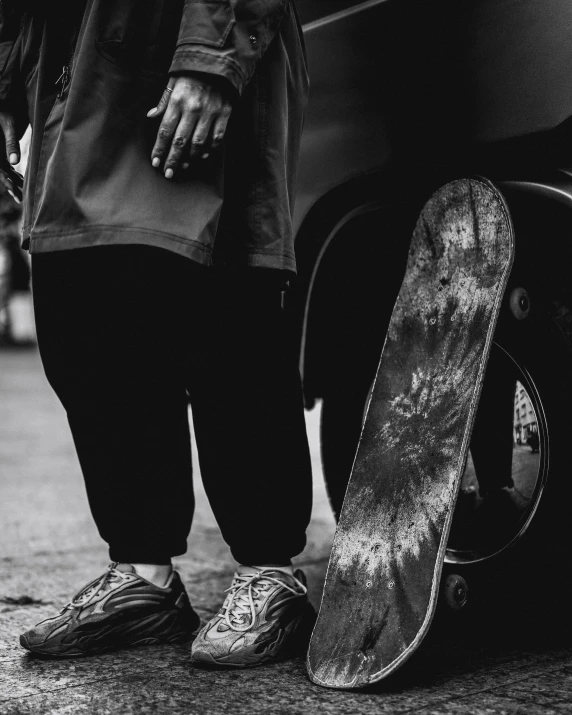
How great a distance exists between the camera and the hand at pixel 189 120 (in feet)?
5.26

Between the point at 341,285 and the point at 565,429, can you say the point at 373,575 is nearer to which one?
the point at 565,429

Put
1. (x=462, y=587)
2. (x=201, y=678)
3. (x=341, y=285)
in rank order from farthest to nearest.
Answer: (x=341, y=285) < (x=462, y=587) < (x=201, y=678)

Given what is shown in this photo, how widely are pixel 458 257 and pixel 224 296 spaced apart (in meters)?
0.47

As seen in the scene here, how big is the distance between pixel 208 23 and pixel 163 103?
0.53 feet

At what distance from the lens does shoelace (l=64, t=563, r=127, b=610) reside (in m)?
1.85

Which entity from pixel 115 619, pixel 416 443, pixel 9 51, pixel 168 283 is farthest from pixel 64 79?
pixel 115 619

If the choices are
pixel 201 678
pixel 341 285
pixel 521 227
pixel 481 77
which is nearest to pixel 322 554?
pixel 341 285

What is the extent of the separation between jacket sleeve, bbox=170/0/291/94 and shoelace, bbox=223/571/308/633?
938 millimetres

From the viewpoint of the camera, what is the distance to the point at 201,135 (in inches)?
64.1

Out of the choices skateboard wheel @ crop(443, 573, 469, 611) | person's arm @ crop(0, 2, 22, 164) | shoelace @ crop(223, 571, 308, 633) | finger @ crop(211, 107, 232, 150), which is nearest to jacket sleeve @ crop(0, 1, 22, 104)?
person's arm @ crop(0, 2, 22, 164)

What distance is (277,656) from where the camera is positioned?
172cm

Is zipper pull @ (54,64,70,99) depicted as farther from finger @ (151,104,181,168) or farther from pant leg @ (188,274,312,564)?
pant leg @ (188,274,312,564)

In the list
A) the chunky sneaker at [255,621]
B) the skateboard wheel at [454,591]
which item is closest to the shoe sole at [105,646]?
the chunky sneaker at [255,621]

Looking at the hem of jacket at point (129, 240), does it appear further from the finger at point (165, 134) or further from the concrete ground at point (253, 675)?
the concrete ground at point (253, 675)
